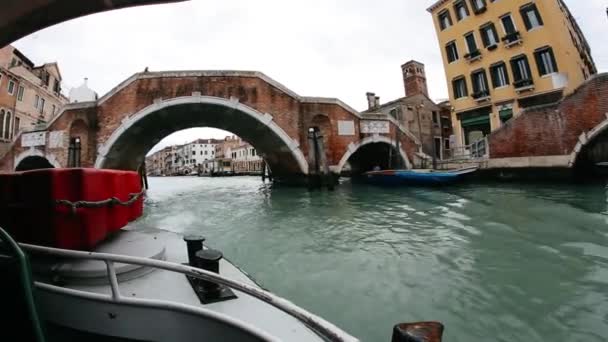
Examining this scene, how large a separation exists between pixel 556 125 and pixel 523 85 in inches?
214

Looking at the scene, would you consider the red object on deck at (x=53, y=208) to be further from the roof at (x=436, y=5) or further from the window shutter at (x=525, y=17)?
the roof at (x=436, y=5)

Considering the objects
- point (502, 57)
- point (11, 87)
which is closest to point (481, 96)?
point (502, 57)

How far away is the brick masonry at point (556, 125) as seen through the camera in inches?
349

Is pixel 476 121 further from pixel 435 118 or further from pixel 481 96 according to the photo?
pixel 435 118

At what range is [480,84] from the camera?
51.6ft

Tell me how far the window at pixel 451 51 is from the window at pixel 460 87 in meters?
1.31

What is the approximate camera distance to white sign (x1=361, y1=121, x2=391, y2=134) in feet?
41.5

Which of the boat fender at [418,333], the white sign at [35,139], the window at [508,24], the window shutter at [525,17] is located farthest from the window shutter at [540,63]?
the white sign at [35,139]

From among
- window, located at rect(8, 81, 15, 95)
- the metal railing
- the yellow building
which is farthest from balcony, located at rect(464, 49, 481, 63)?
window, located at rect(8, 81, 15, 95)

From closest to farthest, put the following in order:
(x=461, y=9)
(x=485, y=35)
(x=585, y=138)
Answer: (x=585, y=138) < (x=485, y=35) < (x=461, y=9)

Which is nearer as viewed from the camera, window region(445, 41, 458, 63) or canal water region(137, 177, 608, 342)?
canal water region(137, 177, 608, 342)

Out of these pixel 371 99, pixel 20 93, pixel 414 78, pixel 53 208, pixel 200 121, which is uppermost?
pixel 20 93

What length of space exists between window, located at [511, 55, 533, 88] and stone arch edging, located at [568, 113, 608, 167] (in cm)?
573

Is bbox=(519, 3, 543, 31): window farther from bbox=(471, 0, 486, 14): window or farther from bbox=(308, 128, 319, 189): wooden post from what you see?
bbox=(308, 128, 319, 189): wooden post
